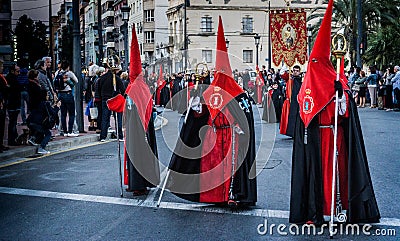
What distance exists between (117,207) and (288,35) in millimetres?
17327

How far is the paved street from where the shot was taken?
24.3ft

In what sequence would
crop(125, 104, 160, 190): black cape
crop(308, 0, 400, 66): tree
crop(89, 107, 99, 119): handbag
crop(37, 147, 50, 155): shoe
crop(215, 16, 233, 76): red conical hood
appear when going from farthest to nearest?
crop(308, 0, 400, 66): tree
crop(89, 107, 99, 119): handbag
crop(37, 147, 50, 155): shoe
crop(125, 104, 160, 190): black cape
crop(215, 16, 233, 76): red conical hood

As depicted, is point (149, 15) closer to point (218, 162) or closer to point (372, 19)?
point (372, 19)

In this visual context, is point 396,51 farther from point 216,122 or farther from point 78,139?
point 216,122

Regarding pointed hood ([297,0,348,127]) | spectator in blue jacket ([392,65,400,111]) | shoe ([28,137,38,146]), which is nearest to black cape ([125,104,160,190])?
Result: pointed hood ([297,0,348,127])

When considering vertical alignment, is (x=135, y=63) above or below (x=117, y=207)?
above

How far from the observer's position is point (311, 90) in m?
7.36

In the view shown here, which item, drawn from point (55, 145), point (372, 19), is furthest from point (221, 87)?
point (372, 19)

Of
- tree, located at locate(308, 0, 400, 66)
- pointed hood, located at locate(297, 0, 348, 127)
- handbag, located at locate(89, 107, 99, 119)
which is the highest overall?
tree, located at locate(308, 0, 400, 66)

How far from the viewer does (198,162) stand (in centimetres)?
887

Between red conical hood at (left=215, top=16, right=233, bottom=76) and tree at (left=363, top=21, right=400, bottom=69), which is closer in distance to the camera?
red conical hood at (left=215, top=16, right=233, bottom=76)

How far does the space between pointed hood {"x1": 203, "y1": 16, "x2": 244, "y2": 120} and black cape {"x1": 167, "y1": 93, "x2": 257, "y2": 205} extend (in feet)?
0.29

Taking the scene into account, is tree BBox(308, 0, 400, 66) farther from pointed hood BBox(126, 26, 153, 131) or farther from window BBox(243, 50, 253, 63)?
window BBox(243, 50, 253, 63)

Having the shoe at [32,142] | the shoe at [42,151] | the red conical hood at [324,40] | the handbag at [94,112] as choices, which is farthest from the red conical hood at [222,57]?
the handbag at [94,112]
